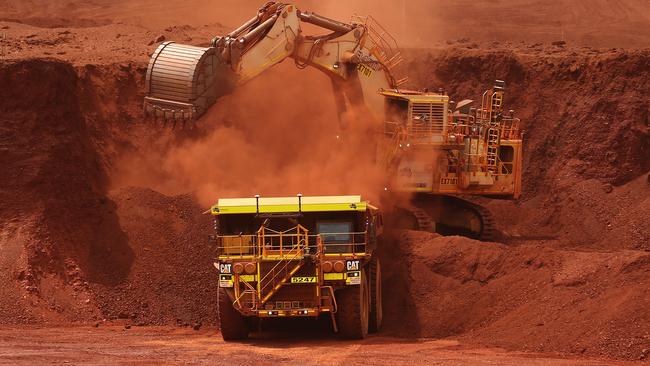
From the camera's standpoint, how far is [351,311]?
1032 inches

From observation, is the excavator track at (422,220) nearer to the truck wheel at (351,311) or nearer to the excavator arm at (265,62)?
the excavator arm at (265,62)

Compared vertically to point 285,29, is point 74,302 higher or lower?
lower

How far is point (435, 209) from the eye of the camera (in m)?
37.0

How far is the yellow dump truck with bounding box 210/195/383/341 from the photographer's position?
84.9ft

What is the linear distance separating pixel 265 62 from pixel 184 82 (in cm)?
235

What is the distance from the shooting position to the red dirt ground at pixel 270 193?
28438 millimetres

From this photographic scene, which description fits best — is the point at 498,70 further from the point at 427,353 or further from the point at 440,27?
the point at 427,353

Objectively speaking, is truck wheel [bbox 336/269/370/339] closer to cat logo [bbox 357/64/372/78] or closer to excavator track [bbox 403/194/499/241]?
cat logo [bbox 357/64/372/78]

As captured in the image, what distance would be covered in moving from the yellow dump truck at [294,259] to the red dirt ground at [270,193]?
1.67 metres

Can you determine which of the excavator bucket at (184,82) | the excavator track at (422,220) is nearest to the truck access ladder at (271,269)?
the excavator bucket at (184,82)

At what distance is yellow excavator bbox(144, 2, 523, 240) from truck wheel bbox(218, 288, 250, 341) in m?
3.92

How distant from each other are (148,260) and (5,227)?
3163 mm

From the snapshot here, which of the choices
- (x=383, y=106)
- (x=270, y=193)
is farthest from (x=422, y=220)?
(x=270, y=193)


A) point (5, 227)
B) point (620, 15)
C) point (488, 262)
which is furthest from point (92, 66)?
point (620, 15)
